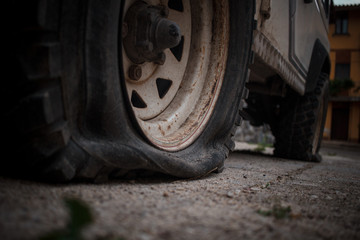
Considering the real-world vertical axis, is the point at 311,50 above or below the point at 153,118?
above

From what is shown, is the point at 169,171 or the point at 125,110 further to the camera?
the point at 169,171

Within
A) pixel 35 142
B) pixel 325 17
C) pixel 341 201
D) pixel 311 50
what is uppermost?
pixel 325 17

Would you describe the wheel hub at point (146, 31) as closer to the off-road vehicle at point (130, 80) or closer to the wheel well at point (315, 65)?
the off-road vehicle at point (130, 80)

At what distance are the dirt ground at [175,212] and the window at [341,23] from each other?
17990mm

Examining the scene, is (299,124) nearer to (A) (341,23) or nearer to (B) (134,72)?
(B) (134,72)

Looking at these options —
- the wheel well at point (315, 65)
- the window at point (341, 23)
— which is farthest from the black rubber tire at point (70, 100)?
the window at point (341, 23)

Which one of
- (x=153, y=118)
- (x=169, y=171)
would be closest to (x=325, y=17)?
(x=153, y=118)

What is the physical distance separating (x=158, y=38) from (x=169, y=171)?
54 centimetres

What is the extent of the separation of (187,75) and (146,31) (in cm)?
45

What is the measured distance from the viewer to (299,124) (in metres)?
3.25

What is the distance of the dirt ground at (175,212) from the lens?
677 mm

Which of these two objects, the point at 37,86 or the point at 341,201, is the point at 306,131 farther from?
the point at 37,86

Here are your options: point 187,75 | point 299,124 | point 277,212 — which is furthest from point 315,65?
point 277,212

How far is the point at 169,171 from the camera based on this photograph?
1240 mm
